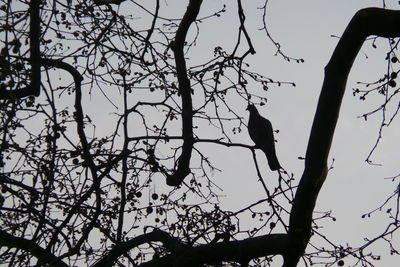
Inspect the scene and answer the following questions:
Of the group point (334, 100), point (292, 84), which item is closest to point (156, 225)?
point (292, 84)

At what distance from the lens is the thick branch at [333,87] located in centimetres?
247

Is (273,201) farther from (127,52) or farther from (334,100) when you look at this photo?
(127,52)

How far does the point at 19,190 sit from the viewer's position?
3361 millimetres

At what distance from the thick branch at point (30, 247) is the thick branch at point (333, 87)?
154 centimetres

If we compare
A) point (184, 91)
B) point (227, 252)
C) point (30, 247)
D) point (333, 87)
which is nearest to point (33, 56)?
point (184, 91)

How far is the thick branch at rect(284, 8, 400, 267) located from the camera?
2473 millimetres

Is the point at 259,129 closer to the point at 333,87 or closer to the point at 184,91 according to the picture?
the point at 184,91

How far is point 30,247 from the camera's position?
264 centimetres

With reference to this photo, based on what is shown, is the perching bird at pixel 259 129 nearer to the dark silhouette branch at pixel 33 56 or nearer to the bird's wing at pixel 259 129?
the bird's wing at pixel 259 129

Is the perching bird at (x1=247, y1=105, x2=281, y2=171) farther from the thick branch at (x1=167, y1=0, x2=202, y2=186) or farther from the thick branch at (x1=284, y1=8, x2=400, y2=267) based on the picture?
the thick branch at (x1=284, y1=8, x2=400, y2=267)

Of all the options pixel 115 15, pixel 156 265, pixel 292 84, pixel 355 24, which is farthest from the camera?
pixel 292 84

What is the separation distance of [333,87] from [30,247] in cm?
193

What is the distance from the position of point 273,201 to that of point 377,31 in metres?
1.44

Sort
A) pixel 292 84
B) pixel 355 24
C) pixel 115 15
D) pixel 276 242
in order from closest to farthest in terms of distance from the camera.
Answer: pixel 355 24, pixel 276 242, pixel 115 15, pixel 292 84
